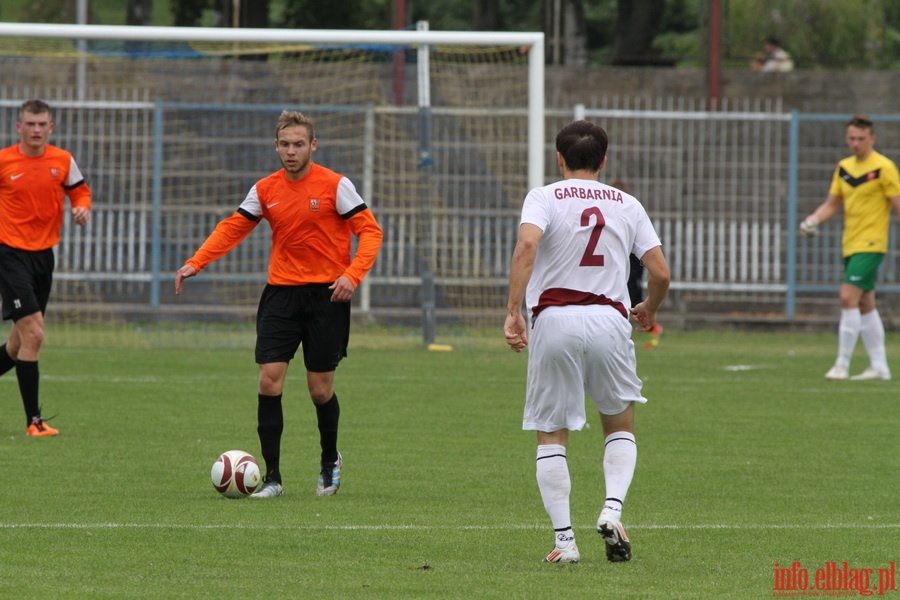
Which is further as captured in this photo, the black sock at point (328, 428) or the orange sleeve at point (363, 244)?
the black sock at point (328, 428)

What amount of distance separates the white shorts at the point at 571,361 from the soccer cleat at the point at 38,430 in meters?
4.92

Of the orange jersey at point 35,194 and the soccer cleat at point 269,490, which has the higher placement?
the orange jersey at point 35,194

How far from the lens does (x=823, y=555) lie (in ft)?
20.3

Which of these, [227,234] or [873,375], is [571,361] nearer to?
[227,234]

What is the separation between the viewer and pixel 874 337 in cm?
1396

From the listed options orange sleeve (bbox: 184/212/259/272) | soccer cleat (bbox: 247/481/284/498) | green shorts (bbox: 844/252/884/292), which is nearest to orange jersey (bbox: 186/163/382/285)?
orange sleeve (bbox: 184/212/259/272)

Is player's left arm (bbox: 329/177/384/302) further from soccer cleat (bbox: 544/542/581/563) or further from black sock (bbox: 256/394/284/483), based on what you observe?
soccer cleat (bbox: 544/542/581/563)

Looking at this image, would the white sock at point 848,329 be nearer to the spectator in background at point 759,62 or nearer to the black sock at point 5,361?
the black sock at point 5,361

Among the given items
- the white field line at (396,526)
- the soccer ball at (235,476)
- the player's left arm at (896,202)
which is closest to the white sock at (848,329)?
the player's left arm at (896,202)

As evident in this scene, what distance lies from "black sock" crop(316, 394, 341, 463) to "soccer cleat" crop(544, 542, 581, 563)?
2.24 metres

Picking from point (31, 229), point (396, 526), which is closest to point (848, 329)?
point (31, 229)

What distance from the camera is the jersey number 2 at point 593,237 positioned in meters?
5.96

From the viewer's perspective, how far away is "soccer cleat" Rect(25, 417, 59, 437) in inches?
388

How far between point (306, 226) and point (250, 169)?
40.9 feet
